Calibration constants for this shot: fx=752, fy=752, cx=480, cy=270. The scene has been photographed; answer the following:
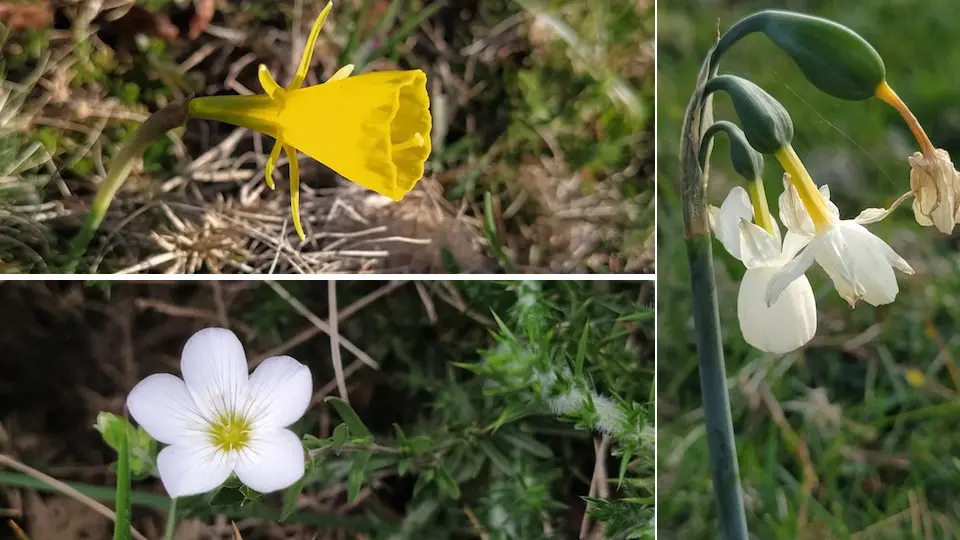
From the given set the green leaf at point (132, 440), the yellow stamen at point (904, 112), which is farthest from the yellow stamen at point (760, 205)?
the green leaf at point (132, 440)

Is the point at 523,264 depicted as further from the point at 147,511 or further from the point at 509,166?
the point at 147,511

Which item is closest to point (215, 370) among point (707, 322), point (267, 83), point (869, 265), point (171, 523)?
point (171, 523)

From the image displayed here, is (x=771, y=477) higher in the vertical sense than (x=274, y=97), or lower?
lower

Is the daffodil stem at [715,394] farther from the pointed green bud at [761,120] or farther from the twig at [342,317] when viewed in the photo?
the twig at [342,317]

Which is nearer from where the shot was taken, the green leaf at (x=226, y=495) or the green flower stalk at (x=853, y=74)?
the green flower stalk at (x=853, y=74)

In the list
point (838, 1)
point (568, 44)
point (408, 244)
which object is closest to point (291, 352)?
point (408, 244)

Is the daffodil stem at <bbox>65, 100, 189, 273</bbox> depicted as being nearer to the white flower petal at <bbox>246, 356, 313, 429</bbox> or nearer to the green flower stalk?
the white flower petal at <bbox>246, 356, 313, 429</bbox>

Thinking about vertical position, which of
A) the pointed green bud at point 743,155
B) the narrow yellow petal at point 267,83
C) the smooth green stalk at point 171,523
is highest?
the narrow yellow petal at point 267,83
